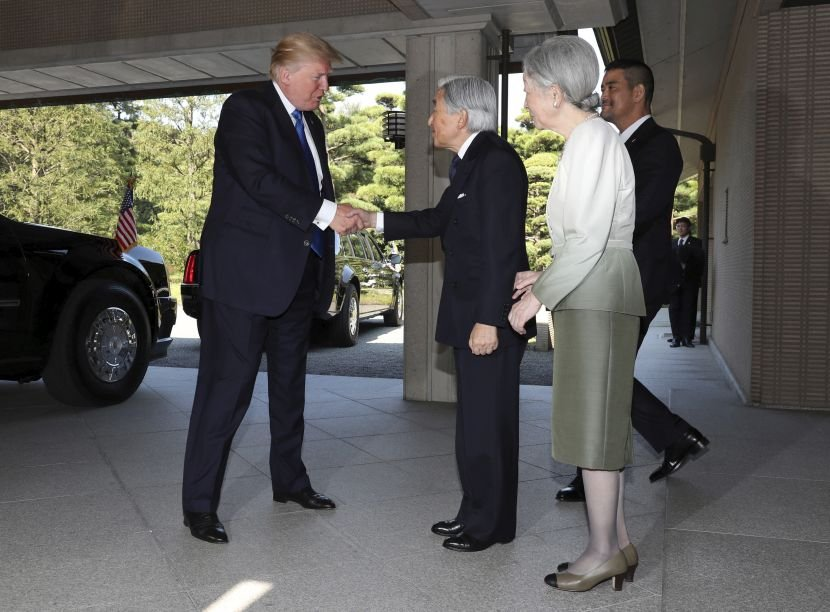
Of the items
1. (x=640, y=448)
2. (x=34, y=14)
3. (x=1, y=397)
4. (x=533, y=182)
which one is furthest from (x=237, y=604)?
(x=533, y=182)

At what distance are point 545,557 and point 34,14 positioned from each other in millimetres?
7212

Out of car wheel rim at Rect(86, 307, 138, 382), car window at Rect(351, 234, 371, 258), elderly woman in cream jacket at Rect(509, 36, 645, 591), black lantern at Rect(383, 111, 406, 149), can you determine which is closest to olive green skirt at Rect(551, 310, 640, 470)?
elderly woman in cream jacket at Rect(509, 36, 645, 591)

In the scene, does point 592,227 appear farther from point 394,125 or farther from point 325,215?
point 394,125

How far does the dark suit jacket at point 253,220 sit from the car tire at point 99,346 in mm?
2981

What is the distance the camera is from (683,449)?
4.30 metres

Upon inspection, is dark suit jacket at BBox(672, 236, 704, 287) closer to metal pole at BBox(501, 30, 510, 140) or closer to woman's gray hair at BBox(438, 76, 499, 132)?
metal pole at BBox(501, 30, 510, 140)

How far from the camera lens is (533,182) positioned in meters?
27.5

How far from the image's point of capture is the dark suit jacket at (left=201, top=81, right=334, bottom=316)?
343 cm

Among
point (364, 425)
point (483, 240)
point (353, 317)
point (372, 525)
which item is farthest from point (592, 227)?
point (353, 317)

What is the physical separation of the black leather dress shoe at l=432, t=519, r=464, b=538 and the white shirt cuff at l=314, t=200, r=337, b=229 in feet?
4.01

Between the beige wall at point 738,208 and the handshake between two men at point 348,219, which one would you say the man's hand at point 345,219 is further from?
the beige wall at point 738,208

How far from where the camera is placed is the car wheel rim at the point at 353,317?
11.8 metres

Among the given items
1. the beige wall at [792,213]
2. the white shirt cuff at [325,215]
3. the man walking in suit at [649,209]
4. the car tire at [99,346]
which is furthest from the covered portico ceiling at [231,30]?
the white shirt cuff at [325,215]

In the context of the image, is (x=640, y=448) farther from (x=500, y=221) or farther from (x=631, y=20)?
(x=631, y=20)
